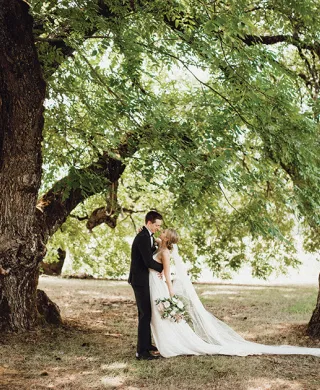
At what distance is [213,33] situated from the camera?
26.7 feet

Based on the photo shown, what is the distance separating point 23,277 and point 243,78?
17.7 feet

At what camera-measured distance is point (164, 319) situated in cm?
848

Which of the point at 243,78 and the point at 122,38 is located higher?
the point at 122,38

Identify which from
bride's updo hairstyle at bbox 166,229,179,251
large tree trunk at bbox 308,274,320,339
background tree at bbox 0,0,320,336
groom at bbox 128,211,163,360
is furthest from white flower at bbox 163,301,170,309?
large tree trunk at bbox 308,274,320,339

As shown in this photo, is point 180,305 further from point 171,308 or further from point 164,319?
point 164,319

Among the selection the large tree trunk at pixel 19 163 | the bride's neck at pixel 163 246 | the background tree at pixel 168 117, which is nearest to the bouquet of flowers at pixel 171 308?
the bride's neck at pixel 163 246

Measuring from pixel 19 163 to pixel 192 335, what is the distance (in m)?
4.26

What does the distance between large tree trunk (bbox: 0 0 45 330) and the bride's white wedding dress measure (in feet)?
8.74

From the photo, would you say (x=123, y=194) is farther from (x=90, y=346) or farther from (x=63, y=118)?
(x=90, y=346)

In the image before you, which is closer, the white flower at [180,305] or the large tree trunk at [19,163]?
the white flower at [180,305]

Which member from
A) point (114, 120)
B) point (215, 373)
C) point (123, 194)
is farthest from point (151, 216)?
point (123, 194)

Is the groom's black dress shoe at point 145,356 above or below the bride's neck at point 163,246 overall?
below

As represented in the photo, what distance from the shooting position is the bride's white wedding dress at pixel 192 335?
27.5ft

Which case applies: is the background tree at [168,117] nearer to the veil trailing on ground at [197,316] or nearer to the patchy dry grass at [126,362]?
the patchy dry grass at [126,362]
